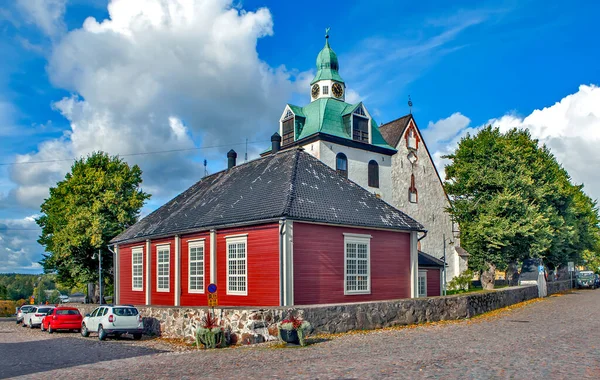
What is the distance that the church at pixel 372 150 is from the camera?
42.7 metres

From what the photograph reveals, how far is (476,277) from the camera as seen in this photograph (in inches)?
2207

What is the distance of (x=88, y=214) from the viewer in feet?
142

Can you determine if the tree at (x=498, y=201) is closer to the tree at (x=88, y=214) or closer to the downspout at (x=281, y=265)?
the downspout at (x=281, y=265)

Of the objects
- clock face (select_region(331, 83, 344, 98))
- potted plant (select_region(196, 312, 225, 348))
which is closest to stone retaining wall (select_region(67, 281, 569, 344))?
potted plant (select_region(196, 312, 225, 348))

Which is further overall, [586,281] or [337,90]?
[586,281]

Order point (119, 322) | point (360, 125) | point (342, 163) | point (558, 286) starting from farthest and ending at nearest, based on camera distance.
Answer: point (558, 286), point (360, 125), point (342, 163), point (119, 322)

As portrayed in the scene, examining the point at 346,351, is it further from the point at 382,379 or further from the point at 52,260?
the point at 52,260

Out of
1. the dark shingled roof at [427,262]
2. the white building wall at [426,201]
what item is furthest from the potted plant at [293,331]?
the white building wall at [426,201]

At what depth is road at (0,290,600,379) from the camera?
11.8m

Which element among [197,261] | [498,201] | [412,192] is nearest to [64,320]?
[197,261]

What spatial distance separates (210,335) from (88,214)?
28.6 meters

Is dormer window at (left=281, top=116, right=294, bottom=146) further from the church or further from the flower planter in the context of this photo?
the flower planter

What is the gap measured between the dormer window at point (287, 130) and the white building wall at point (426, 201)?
9.21 metres

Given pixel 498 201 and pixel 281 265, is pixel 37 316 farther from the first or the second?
pixel 498 201
